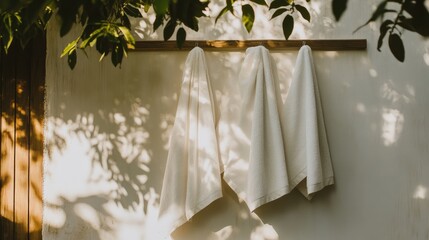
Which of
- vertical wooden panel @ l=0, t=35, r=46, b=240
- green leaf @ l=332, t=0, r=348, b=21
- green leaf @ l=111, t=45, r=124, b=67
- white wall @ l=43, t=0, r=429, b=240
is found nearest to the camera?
green leaf @ l=332, t=0, r=348, b=21

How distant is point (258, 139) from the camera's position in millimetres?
3229

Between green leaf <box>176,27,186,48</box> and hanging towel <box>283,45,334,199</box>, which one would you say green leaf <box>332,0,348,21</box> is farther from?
hanging towel <box>283,45,334,199</box>

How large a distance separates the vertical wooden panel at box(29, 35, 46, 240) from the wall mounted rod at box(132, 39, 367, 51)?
26.6 inches

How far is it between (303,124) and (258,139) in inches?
12.4

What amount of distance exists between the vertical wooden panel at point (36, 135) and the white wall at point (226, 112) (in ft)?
0.18

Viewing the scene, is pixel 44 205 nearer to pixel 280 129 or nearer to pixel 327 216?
pixel 280 129

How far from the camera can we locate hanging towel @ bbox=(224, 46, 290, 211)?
3219 mm

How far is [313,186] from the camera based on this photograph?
3195 millimetres

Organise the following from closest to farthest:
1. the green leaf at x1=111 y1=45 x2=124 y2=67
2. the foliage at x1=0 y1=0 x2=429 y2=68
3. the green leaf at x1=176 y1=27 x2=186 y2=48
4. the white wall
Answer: the foliage at x1=0 y1=0 x2=429 y2=68 < the green leaf at x1=176 y1=27 x2=186 y2=48 < the green leaf at x1=111 y1=45 x2=124 y2=67 < the white wall

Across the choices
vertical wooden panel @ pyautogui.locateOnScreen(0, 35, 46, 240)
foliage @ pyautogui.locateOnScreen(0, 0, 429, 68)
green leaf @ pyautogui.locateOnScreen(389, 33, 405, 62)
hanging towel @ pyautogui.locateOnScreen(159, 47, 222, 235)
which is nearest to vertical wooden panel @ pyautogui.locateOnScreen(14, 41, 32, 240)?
vertical wooden panel @ pyautogui.locateOnScreen(0, 35, 46, 240)

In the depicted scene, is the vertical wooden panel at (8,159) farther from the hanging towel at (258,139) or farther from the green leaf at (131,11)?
the hanging towel at (258,139)

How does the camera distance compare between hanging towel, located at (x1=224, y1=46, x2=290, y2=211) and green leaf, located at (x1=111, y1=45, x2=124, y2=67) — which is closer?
green leaf, located at (x1=111, y1=45, x2=124, y2=67)

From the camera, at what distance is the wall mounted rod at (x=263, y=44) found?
11.1 ft

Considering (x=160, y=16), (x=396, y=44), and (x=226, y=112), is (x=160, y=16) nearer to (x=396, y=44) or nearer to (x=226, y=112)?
(x=396, y=44)
